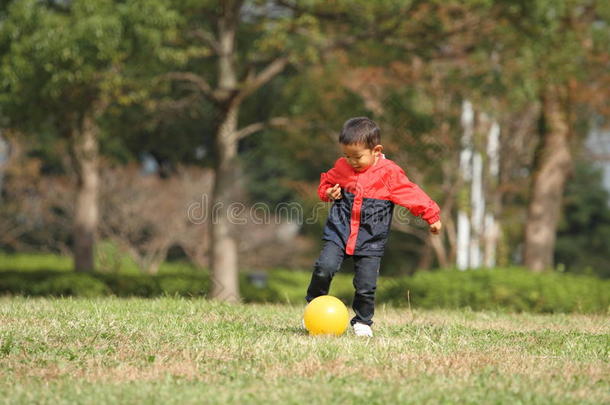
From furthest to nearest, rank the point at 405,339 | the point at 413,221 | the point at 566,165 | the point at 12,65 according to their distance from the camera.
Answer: the point at 413,221 < the point at 566,165 < the point at 12,65 < the point at 405,339

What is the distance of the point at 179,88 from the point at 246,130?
2652 mm

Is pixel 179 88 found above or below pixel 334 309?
above

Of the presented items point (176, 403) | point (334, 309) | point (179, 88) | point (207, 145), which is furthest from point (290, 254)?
point (176, 403)

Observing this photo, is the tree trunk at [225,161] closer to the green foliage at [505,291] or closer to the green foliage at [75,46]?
the green foliage at [75,46]

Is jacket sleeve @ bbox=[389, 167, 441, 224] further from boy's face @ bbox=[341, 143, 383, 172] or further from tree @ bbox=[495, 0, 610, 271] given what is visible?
tree @ bbox=[495, 0, 610, 271]

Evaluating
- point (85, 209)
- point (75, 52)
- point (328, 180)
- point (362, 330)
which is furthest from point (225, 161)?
point (362, 330)

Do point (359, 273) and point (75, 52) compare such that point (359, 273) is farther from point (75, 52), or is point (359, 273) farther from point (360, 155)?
point (75, 52)

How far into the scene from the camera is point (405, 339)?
6184mm

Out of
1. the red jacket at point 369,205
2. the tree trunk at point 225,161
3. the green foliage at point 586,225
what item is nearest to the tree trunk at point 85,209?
the tree trunk at point 225,161

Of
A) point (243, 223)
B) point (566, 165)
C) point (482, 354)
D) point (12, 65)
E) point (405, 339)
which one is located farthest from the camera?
point (243, 223)

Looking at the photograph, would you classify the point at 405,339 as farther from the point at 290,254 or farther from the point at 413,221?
the point at 290,254

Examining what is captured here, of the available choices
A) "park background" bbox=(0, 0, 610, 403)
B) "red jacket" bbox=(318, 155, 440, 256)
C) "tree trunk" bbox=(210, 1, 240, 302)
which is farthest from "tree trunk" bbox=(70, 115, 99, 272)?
"red jacket" bbox=(318, 155, 440, 256)

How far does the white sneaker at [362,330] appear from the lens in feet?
21.4

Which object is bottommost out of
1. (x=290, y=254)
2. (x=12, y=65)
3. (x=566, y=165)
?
(x=290, y=254)
